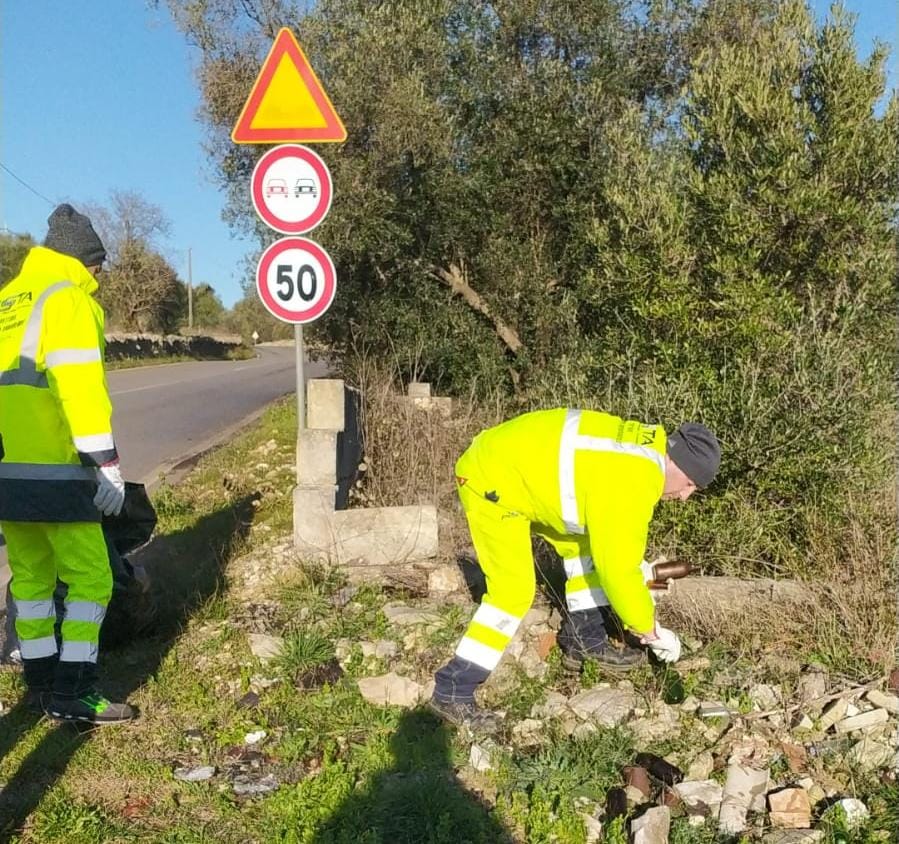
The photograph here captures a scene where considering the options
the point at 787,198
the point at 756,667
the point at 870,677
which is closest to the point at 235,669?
the point at 756,667

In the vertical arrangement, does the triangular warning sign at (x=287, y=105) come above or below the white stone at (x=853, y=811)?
above

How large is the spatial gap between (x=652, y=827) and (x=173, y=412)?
12636 millimetres

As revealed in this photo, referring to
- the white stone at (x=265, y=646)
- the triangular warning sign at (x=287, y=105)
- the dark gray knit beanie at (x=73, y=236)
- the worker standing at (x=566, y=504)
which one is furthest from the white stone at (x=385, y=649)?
the triangular warning sign at (x=287, y=105)

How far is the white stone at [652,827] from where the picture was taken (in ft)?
8.64

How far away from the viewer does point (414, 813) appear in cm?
283

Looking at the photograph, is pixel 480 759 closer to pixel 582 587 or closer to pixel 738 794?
pixel 738 794

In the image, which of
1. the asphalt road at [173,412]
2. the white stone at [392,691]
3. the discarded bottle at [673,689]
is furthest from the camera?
the asphalt road at [173,412]

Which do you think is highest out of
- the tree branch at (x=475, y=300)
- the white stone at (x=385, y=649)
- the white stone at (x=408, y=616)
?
the tree branch at (x=475, y=300)

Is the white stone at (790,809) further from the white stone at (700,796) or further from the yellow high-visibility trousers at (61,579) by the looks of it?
the yellow high-visibility trousers at (61,579)

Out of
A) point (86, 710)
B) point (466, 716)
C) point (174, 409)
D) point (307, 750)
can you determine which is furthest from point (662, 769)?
point (174, 409)

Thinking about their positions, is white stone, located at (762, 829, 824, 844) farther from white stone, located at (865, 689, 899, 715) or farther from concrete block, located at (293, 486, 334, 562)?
concrete block, located at (293, 486, 334, 562)

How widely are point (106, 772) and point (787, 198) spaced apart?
5.72m

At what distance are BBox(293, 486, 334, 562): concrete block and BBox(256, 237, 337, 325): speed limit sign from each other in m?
1.02

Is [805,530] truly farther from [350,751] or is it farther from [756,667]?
[350,751]
